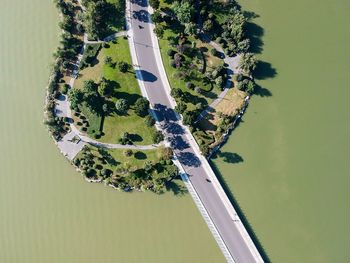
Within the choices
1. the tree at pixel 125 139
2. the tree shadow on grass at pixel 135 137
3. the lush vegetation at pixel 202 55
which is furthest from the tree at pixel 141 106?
the lush vegetation at pixel 202 55

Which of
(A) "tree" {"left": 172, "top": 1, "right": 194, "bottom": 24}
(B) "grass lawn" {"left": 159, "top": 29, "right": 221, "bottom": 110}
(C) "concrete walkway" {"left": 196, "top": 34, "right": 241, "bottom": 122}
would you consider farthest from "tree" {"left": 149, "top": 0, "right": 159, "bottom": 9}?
(C) "concrete walkway" {"left": 196, "top": 34, "right": 241, "bottom": 122}

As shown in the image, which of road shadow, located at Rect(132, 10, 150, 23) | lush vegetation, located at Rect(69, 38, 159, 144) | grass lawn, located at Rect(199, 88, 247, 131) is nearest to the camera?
grass lawn, located at Rect(199, 88, 247, 131)

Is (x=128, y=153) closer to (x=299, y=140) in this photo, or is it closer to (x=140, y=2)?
(x=140, y=2)

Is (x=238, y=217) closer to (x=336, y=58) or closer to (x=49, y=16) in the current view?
(x=336, y=58)

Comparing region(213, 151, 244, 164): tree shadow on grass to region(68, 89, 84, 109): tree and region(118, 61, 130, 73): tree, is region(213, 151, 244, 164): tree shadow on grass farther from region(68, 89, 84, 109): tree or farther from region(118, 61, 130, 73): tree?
region(68, 89, 84, 109): tree

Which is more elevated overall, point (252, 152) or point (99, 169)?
point (252, 152)

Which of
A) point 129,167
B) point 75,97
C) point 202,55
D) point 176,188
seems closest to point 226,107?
point 202,55

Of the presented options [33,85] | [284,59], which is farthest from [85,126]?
[284,59]
